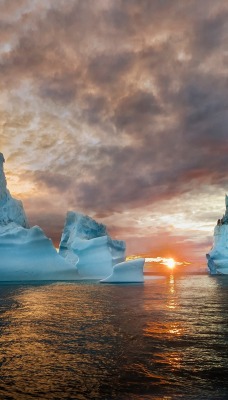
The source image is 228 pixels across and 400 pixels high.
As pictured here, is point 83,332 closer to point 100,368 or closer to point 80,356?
point 80,356


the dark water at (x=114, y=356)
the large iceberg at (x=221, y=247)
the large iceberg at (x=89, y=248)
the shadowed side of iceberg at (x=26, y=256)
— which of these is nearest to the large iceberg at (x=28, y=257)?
the shadowed side of iceberg at (x=26, y=256)

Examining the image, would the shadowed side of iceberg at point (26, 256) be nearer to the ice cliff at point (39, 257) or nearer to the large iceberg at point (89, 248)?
the ice cliff at point (39, 257)

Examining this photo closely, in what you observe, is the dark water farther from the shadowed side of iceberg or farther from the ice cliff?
the shadowed side of iceberg

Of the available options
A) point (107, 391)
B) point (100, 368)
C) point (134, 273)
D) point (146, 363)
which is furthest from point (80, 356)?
point (134, 273)

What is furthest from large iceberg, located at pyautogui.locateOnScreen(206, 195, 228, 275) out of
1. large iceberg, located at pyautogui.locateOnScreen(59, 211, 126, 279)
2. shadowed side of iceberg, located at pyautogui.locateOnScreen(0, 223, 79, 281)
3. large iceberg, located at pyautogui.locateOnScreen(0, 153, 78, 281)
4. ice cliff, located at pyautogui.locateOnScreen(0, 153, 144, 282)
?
shadowed side of iceberg, located at pyautogui.locateOnScreen(0, 223, 79, 281)

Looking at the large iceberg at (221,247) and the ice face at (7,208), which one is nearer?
the ice face at (7,208)

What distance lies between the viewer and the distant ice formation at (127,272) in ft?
110

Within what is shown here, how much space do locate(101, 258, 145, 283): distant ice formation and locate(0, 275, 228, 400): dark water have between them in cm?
1897

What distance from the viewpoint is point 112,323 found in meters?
12.3

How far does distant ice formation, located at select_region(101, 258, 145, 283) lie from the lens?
110ft

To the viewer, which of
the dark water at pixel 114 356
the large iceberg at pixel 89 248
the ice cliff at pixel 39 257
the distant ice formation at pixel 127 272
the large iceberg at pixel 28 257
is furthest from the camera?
the large iceberg at pixel 89 248

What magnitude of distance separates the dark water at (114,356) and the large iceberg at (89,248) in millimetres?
30874

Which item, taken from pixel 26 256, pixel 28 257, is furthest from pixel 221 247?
pixel 26 256

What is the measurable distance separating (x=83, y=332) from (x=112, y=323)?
5.97ft
